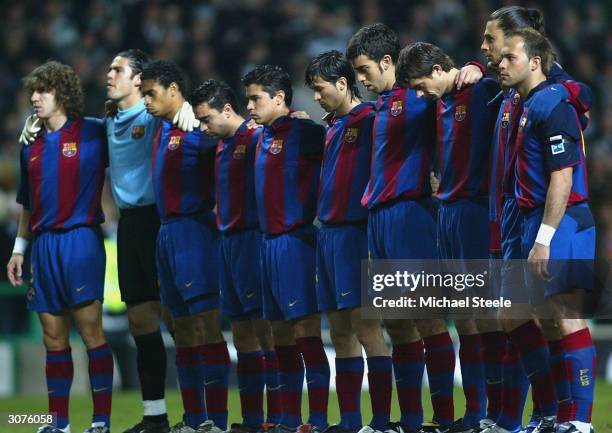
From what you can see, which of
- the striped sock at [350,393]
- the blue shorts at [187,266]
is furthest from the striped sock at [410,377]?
the blue shorts at [187,266]

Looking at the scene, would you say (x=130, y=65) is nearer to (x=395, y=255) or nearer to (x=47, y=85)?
(x=47, y=85)

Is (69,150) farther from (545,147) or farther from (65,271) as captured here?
(545,147)

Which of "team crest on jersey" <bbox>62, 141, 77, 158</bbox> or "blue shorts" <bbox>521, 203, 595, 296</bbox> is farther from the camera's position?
"team crest on jersey" <bbox>62, 141, 77, 158</bbox>

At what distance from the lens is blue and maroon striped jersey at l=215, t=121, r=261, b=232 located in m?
7.61

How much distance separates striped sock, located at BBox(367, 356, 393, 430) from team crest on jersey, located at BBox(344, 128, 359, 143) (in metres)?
1.19

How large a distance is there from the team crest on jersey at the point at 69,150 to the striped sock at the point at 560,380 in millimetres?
3192

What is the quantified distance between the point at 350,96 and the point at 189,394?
2001 millimetres

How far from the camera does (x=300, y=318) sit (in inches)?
285

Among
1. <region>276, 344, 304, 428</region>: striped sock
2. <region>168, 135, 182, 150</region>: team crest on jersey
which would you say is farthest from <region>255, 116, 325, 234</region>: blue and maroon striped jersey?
<region>276, 344, 304, 428</region>: striped sock

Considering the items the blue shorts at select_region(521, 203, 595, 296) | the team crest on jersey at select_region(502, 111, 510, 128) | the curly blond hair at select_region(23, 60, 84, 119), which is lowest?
the blue shorts at select_region(521, 203, 595, 296)

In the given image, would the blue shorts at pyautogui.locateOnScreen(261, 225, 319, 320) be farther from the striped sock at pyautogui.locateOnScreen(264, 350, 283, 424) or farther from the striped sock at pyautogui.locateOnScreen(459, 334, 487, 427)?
the striped sock at pyautogui.locateOnScreen(459, 334, 487, 427)

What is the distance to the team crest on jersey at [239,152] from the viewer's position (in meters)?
7.65

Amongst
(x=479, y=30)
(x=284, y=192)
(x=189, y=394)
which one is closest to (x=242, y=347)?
(x=189, y=394)

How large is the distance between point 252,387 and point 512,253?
1.97m
